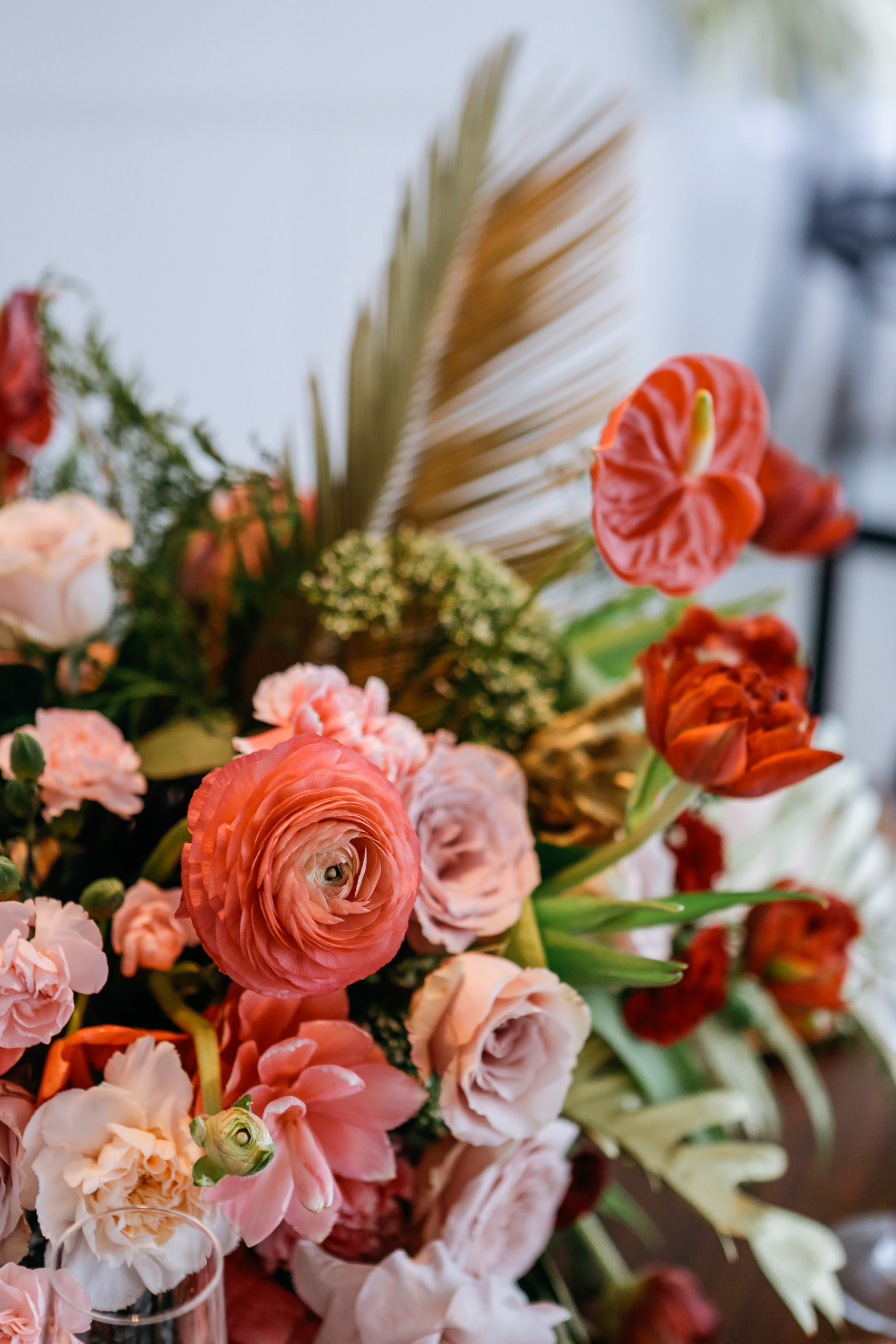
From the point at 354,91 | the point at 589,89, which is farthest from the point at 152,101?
the point at 589,89

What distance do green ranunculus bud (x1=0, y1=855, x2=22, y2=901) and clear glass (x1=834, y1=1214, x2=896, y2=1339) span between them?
1.57 ft

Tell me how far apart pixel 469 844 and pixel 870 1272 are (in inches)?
14.9

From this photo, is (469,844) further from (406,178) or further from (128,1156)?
(406,178)

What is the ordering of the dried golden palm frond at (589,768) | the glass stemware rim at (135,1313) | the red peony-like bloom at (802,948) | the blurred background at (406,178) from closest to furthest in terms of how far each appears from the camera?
the glass stemware rim at (135,1313), the dried golden palm frond at (589,768), the red peony-like bloom at (802,948), the blurred background at (406,178)

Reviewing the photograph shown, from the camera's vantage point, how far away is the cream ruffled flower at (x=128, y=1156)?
0.30m

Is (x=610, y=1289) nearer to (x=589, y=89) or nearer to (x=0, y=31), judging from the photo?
(x=0, y=31)

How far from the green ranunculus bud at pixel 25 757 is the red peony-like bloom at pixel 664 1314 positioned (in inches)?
14.7

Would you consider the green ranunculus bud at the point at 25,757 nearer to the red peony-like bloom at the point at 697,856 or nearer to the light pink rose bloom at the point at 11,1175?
the light pink rose bloom at the point at 11,1175

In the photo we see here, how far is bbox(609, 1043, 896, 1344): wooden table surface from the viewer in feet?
Result: 1.81

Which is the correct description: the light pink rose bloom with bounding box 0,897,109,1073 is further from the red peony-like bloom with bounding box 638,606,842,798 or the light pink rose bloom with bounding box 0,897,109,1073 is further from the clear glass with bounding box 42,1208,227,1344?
the red peony-like bloom with bounding box 638,606,842,798

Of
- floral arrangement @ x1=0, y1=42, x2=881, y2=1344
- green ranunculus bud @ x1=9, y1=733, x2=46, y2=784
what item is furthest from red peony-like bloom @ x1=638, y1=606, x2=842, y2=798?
green ranunculus bud @ x1=9, y1=733, x2=46, y2=784

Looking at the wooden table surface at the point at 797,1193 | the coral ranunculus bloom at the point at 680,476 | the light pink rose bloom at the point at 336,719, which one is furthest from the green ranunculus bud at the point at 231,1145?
the wooden table surface at the point at 797,1193

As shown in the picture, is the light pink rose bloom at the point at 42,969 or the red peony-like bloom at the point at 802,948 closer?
the light pink rose bloom at the point at 42,969

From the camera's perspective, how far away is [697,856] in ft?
1.71
